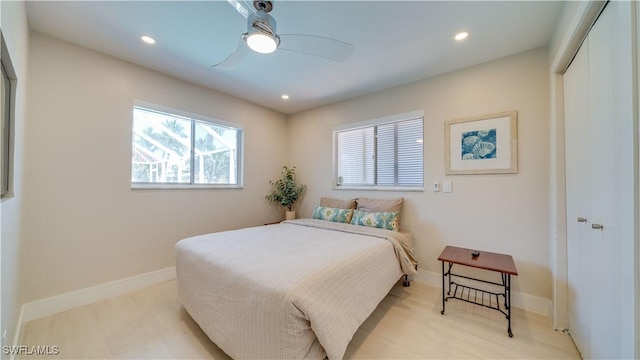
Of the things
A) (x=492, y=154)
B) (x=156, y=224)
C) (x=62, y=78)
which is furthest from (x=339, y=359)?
(x=62, y=78)

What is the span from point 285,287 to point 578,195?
7.23 feet

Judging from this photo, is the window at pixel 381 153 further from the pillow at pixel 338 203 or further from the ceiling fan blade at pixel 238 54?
the ceiling fan blade at pixel 238 54

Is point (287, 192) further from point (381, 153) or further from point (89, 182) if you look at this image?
point (89, 182)

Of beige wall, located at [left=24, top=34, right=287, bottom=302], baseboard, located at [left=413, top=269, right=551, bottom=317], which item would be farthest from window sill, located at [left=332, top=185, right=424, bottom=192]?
beige wall, located at [left=24, top=34, right=287, bottom=302]

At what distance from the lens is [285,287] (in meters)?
1.33

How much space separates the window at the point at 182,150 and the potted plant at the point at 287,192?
700 mm

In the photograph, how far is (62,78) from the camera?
2.29 meters

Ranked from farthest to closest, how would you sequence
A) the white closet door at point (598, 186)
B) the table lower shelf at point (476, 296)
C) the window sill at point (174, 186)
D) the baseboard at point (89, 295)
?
the window sill at point (174, 186) < the table lower shelf at point (476, 296) < the baseboard at point (89, 295) < the white closet door at point (598, 186)

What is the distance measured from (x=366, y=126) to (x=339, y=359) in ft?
9.64

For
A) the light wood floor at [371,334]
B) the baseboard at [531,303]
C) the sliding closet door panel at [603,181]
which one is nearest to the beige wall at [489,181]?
the baseboard at [531,303]

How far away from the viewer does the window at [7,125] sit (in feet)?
4.55

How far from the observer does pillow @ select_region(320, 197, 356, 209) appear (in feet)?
11.4

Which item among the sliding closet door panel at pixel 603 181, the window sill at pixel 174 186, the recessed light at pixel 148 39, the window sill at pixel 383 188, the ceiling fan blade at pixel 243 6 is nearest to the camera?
the sliding closet door panel at pixel 603 181

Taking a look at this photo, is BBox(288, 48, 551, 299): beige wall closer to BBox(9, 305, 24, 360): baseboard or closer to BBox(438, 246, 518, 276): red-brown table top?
BBox(438, 246, 518, 276): red-brown table top
